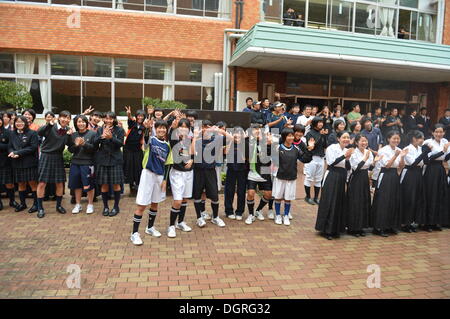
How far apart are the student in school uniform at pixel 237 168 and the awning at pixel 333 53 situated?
15.4 feet

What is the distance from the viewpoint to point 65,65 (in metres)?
13.5

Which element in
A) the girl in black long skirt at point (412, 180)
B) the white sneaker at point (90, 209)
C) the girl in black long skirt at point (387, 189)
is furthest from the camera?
the white sneaker at point (90, 209)

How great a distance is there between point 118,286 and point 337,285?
260 cm

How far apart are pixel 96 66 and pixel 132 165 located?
6864 millimetres

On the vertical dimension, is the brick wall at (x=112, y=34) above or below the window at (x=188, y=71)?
above

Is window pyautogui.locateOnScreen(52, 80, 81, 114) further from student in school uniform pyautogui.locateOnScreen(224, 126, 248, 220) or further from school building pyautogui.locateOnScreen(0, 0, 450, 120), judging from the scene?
student in school uniform pyautogui.locateOnScreen(224, 126, 248, 220)

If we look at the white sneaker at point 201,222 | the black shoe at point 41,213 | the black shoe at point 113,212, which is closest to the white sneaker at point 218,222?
the white sneaker at point 201,222

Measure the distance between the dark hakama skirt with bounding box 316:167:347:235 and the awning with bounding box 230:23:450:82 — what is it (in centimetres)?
564

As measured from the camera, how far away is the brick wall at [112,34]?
12.7 m

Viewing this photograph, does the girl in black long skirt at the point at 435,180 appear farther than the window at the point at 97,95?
No

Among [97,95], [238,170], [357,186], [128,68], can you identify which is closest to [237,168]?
[238,170]

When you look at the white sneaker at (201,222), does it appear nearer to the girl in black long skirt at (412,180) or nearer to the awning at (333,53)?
the girl in black long skirt at (412,180)

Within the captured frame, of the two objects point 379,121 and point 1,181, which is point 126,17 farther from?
point 379,121

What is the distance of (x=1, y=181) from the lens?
7.34 meters
